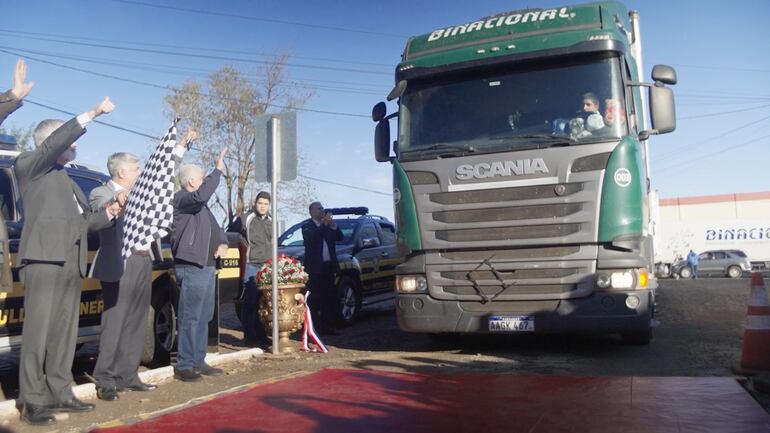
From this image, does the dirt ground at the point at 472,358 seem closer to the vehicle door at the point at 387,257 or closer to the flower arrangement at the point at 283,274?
the flower arrangement at the point at 283,274

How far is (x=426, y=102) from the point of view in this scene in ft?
24.5

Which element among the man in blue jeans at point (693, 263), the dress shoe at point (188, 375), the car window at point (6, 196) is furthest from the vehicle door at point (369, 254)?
the man in blue jeans at point (693, 263)

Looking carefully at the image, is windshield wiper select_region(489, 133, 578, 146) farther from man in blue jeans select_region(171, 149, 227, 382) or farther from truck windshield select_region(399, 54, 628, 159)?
man in blue jeans select_region(171, 149, 227, 382)

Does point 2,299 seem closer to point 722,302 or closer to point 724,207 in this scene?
point 722,302

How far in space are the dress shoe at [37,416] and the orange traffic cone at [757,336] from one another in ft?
19.0

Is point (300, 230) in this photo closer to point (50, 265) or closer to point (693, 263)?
point (50, 265)

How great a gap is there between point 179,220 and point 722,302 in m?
12.1

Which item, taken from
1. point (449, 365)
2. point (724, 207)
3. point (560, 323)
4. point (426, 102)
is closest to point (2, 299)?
point (449, 365)

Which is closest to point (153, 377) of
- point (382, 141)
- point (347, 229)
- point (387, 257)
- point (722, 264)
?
point (382, 141)

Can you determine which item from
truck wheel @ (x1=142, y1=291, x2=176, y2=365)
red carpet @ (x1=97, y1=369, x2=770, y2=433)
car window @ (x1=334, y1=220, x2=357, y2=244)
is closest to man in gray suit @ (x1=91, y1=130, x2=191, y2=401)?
red carpet @ (x1=97, y1=369, x2=770, y2=433)

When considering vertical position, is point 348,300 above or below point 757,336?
above

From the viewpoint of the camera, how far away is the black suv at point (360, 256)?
35.2 feet

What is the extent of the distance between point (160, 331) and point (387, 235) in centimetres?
610

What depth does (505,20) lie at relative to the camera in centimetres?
746
